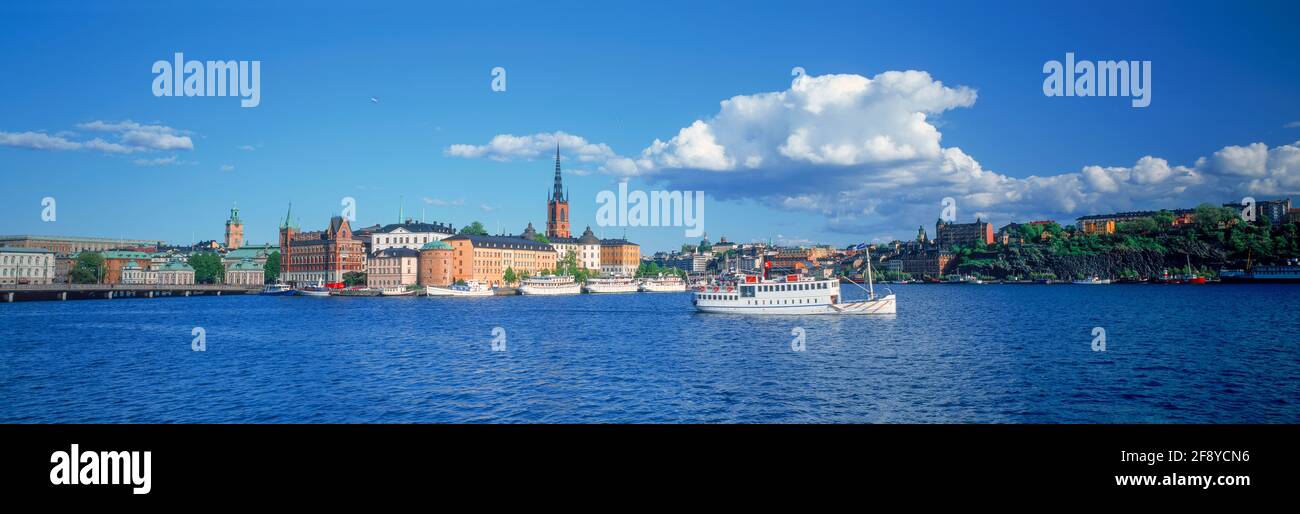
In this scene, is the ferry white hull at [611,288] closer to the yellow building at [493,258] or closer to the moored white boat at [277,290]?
the yellow building at [493,258]

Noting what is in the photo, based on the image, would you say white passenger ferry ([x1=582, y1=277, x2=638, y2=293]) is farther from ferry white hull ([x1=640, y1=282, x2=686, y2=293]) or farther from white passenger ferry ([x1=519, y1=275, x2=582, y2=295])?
ferry white hull ([x1=640, y1=282, x2=686, y2=293])

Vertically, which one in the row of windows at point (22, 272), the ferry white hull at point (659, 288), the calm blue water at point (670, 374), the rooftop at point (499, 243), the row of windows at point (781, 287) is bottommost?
the ferry white hull at point (659, 288)

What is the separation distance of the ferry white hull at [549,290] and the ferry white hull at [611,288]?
382cm

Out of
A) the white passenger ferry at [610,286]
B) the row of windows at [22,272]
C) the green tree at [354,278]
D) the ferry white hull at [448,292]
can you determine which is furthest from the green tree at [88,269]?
the white passenger ferry at [610,286]

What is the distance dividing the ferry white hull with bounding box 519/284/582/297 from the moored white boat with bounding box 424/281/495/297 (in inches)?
224

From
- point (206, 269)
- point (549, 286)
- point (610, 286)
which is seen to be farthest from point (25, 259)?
point (610, 286)

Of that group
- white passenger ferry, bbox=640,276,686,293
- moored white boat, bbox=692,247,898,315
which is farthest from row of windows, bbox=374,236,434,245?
moored white boat, bbox=692,247,898,315

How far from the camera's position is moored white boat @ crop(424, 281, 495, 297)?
9112 centimetres

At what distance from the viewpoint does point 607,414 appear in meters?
15.0

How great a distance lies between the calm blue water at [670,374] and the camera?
50.6 ft
